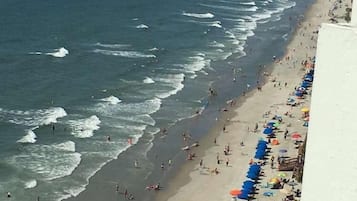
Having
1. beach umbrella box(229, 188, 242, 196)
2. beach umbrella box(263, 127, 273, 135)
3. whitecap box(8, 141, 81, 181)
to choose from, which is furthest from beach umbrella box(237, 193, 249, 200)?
beach umbrella box(263, 127, 273, 135)

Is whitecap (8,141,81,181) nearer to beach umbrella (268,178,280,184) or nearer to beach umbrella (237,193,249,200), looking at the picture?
beach umbrella (237,193,249,200)

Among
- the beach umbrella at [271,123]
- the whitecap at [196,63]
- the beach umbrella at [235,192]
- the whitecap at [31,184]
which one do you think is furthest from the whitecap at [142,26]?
the beach umbrella at [235,192]

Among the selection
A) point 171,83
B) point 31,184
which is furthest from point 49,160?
point 171,83

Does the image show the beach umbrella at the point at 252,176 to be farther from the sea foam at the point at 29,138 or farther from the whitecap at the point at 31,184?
the sea foam at the point at 29,138

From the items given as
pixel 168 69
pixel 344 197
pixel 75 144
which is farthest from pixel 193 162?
pixel 344 197

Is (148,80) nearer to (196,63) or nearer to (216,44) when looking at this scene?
(196,63)
